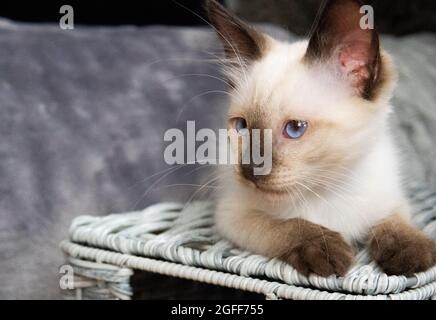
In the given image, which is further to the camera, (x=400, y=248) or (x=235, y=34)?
(x=235, y=34)

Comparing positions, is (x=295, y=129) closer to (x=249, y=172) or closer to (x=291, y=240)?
(x=249, y=172)

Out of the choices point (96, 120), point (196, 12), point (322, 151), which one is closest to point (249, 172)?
point (322, 151)

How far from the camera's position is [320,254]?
3.75 ft

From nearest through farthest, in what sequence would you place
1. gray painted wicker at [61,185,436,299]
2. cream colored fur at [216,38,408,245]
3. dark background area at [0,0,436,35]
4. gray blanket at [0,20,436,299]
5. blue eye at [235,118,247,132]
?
1. gray painted wicker at [61,185,436,299]
2. cream colored fur at [216,38,408,245]
3. blue eye at [235,118,247,132]
4. gray blanket at [0,20,436,299]
5. dark background area at [0,0,436,35]

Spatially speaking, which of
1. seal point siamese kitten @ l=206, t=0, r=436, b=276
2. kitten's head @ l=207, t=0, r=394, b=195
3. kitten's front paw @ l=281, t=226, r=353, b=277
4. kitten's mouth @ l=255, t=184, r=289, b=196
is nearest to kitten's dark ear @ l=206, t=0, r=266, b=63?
seal point siamese kitten @ l=206, t=0, r=436, b=276

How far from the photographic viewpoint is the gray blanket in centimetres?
171

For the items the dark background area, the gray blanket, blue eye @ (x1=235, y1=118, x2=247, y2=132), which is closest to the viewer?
blue eye @ (x1=235, y1=118, x2=247, y2=132)

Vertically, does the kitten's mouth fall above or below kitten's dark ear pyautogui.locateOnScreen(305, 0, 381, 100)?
below

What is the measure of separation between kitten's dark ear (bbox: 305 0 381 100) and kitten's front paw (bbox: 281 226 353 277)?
31 centimetres

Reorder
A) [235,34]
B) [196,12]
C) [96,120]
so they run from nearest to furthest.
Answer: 1. [235,34]
2. [96,120]
3. [196,12]

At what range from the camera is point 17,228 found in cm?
168

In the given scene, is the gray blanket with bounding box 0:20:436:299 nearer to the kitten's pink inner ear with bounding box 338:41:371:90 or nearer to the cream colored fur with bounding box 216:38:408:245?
the cream colored fur with bounding box 216:38:408:245

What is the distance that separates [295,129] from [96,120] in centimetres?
91
